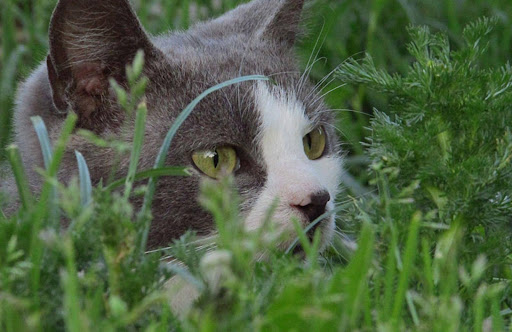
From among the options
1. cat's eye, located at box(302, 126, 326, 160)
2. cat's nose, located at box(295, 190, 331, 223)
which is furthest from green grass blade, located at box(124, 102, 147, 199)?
cat's eye, located at box(302, 126, 326, 160)

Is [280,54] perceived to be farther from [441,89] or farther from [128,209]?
[128,209]

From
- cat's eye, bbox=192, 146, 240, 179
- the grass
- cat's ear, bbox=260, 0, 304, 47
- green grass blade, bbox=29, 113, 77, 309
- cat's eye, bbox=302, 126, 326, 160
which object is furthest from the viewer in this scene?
cat's ear, bbox=260, 0, 304, 47

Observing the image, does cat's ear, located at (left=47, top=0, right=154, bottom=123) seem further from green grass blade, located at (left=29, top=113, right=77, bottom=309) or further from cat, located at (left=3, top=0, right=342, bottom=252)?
green grass blade, located at (left=29, top=113, right=77, bottom=309)

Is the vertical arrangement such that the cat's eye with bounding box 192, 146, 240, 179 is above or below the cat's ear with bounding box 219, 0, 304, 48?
below

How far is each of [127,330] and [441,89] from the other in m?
0.88

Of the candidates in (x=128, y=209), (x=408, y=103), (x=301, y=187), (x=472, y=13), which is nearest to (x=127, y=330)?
(x=128, y=209)

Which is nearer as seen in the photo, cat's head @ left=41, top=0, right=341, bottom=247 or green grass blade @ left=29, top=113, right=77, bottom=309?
green grass blade @ left=29, top=113, right=77, bottom=309

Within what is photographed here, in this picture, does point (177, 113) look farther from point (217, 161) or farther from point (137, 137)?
point (137, 137)

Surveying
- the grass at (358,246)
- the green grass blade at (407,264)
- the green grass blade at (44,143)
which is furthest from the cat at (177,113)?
the green grass blade at (407,264)

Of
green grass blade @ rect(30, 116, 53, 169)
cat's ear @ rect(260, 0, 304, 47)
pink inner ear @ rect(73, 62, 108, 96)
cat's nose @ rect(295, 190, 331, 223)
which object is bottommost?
cat's nose @ rect(295, 190, 331, 223)

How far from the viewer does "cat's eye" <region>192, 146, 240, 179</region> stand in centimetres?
189

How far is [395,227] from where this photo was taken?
134cm

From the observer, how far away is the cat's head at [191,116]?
6.00 ft

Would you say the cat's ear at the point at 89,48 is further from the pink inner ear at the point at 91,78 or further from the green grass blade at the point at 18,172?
the green grass blade at the point at 18,172
